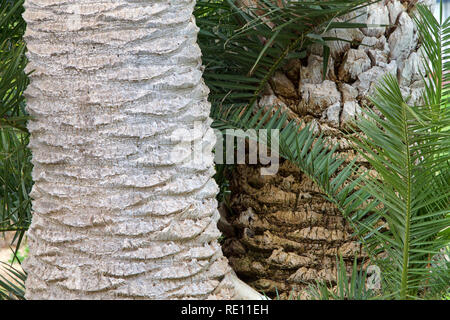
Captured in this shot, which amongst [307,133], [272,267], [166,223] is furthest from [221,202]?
[166,223]

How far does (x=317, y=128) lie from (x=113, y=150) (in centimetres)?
60

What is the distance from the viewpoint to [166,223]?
107 centimetres

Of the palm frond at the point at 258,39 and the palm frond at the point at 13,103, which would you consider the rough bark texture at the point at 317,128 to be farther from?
the palm frond at the point at 13,103

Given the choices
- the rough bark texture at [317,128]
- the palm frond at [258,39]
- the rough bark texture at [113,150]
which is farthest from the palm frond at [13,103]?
the rough bark texture at [317,128]

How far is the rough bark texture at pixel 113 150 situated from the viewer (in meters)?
1.04

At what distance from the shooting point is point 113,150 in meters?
1.04

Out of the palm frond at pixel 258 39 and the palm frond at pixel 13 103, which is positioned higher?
the palm frond at pixel 258 39

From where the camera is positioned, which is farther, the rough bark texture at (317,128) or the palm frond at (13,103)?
the rough bark texture at (317,128)

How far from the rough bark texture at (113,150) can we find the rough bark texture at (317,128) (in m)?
0.40

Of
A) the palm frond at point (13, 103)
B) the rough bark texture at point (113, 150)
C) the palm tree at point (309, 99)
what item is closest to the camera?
the rough bark texture at point (113, 150)

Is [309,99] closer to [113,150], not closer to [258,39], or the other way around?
[258,39]

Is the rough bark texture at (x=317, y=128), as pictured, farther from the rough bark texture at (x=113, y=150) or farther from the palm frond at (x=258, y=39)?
the rough bark texture at (x=113, y=150)

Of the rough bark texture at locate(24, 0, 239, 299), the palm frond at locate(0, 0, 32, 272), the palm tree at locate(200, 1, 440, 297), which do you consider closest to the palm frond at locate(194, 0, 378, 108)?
the palm tree at locate(200, 1, 440, 297)

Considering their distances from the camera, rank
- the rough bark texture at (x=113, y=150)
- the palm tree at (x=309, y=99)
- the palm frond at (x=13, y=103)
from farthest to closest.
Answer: the palm tree at (x=309, y=99) → the palm frond at (x=13, y=103) → the rough bark texture at (x=113, y=150)
